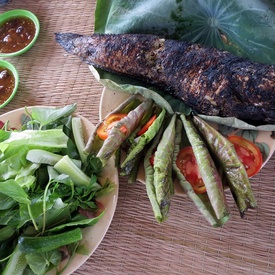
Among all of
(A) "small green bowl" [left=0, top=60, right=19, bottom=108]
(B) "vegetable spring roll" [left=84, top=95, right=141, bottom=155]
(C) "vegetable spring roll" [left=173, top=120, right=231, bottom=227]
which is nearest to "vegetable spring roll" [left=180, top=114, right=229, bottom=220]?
(C) "vegetable spring roll" [left=173, top=120, right=231, bottom=227]

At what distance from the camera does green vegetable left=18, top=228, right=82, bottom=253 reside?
105 cm

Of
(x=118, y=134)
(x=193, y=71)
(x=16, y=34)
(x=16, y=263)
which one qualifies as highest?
(x=193, y=71)

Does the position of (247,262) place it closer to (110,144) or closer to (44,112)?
(110,144)

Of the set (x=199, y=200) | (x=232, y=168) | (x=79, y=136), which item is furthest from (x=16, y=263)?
(x=232, y=168)

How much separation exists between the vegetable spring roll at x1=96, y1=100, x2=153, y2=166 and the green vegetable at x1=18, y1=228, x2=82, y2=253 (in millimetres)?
223

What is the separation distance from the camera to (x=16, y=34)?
1631mm

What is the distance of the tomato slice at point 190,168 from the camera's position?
1125 millimetres

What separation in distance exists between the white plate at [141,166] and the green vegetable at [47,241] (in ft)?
0.87

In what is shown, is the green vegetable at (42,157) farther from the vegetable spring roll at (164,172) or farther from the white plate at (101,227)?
the vegetable spring roll at (164,172)

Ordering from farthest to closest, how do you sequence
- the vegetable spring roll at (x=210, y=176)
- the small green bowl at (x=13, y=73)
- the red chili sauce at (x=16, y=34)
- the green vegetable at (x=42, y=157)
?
the red chili sauce at (x=16, y=34), the small green bowl at (x=13, y=73), the green vegetable at (x=42, y=157), the vegetable spring roll at (x=210, y=176)

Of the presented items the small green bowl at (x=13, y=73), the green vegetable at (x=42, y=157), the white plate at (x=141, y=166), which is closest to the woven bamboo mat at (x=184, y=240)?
the white plate at (x=141, y=166)

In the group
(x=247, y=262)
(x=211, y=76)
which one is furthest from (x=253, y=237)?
(x=211, y=76)

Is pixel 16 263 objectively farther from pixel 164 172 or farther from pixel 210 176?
pixel 210 176

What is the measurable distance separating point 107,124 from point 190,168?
0.30 meters
